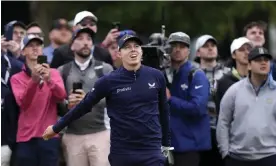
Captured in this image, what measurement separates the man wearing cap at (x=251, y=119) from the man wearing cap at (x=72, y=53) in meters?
1.84

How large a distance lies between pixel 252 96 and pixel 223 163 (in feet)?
4.05

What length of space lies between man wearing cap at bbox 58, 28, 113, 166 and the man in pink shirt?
186mm

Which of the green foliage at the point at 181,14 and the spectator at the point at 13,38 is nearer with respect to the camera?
the spectator at the point at 13,38

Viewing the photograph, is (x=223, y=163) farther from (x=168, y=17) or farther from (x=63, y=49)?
(x=168, y=17)

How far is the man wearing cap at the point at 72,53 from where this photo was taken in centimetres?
1280

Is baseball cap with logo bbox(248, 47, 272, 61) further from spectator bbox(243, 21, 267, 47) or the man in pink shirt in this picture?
the man in pink shirt

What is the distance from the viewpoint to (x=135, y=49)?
10438 mm

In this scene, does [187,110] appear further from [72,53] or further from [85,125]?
[72,53]

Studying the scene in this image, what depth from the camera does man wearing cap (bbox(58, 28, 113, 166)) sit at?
1184cm

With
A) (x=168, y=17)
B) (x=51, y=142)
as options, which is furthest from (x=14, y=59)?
(x=168, y=17)

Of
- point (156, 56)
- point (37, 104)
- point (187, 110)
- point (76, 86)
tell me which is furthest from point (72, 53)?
point (187, 110)

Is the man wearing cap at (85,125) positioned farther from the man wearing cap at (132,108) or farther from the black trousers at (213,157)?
the black trousers at (213,157)

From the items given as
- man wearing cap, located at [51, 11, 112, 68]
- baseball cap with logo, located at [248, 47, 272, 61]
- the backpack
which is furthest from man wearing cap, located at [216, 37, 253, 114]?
the backpack

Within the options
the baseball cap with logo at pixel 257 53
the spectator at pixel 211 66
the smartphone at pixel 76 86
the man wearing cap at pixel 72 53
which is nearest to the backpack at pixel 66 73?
the smartphone at pixel 76 86
